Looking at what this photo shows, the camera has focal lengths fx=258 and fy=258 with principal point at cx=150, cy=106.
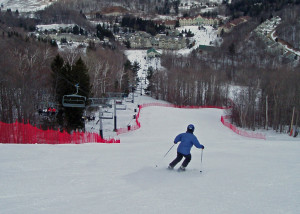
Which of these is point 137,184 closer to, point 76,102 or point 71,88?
point 76,102

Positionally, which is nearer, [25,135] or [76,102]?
[25,135]

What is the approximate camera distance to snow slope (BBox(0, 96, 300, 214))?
14.0 ft

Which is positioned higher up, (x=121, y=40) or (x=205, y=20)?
(x=205, y=20)

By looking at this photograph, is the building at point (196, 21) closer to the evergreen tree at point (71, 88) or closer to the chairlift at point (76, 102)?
the evergreen tree at point (71, 88)

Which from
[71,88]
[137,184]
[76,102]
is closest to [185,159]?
[137,184]

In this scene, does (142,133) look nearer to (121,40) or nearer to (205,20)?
(121,40)

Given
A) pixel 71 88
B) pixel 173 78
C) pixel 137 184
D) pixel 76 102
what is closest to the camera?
pixel 137 184

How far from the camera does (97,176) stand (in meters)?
5.94

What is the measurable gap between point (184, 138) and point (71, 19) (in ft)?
528

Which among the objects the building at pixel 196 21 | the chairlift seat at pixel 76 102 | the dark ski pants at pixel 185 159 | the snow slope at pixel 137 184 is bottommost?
the snow slope at pixel 137 184

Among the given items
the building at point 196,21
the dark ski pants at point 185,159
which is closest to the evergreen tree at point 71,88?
the dark ski pants at point 185,159

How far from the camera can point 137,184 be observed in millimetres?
5410

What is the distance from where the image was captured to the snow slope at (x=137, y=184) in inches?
168

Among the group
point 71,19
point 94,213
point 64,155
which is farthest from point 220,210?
point 71,19
